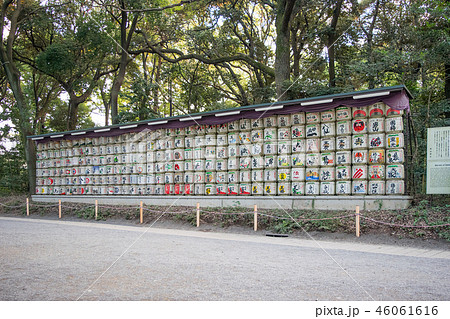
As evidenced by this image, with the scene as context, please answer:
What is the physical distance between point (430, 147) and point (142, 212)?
1047cm

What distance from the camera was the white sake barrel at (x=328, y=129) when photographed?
472 inches

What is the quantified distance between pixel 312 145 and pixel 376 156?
2117mm

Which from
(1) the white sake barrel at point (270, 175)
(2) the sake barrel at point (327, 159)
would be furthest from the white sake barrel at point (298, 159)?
(1) the white sake barrel at point (270, 175)

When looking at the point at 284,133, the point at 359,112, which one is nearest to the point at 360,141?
the point at 359,112

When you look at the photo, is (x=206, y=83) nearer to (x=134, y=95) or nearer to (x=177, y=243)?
(x=134, y=95)

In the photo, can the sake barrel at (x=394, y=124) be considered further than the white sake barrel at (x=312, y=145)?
No

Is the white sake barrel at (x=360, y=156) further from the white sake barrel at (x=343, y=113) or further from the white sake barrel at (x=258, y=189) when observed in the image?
the white sake barrel at (x=258, y=189)

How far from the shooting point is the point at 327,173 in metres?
12.0

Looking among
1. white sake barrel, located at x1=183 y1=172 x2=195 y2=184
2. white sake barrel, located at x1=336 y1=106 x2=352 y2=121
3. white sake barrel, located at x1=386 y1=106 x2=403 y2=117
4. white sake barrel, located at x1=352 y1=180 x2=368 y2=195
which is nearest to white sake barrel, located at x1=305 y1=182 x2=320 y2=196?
white sake barrel, located at x1=352 y1=180 x2=368 y2=195

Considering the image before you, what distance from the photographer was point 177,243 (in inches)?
354

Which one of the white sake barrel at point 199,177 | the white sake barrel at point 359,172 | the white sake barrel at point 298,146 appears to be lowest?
the white sake barrel at point 199,177

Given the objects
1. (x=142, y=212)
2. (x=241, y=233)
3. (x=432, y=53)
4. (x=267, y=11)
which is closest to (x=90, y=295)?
(x=241, y=233)

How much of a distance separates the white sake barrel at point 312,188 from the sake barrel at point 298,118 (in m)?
2.19

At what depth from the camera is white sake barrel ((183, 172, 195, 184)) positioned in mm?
14875
